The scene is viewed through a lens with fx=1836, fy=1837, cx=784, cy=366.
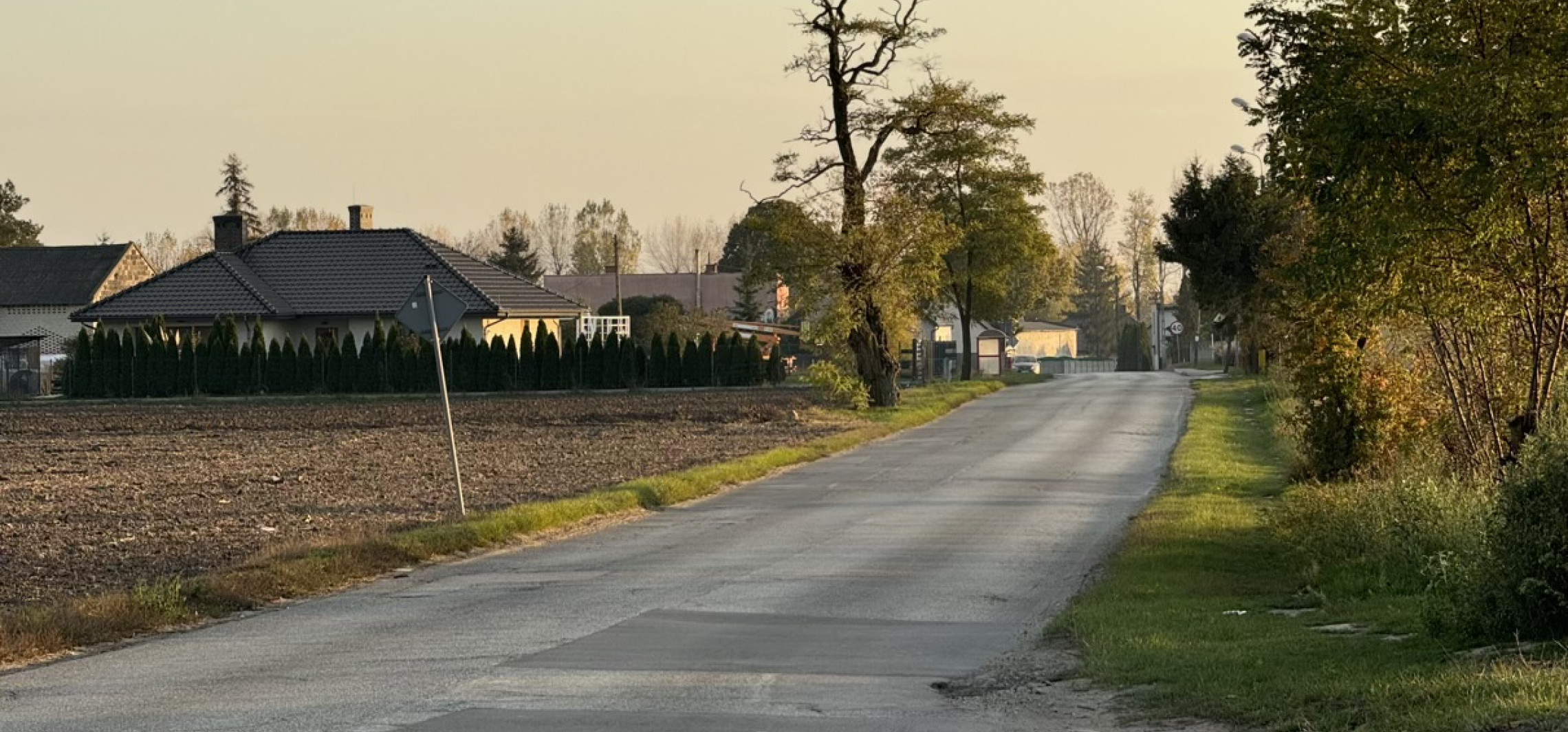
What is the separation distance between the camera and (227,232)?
83.7 meters

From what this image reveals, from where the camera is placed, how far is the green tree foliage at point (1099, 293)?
14525cm

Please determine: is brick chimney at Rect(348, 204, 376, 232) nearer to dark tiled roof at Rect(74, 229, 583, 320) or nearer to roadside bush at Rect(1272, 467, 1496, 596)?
dark tiled roof at Rect(74, 229, 583, 320)

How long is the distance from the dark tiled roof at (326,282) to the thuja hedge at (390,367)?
470cm

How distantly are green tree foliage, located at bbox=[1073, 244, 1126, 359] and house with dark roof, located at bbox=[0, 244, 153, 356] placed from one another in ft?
251

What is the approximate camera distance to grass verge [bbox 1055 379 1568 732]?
28.8 feet

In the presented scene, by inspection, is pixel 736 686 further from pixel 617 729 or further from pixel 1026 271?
pixel 1026 271

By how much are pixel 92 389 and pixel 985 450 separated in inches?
1682

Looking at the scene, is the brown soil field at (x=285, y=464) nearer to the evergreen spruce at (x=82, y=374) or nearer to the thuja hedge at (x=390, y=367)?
the thuja hedge at (x=390, y=367)

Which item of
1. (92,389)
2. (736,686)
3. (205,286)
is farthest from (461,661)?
(205,286)

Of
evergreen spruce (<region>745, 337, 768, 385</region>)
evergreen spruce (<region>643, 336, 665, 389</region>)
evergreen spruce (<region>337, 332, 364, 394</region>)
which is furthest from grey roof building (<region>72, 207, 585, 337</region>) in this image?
evergreen spruce (<region>745, 337, 768, 385</region>)

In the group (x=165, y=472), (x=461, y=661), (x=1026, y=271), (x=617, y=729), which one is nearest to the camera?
(x=617, y=729)

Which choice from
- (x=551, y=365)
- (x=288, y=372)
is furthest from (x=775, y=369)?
Answer: (x=288, y=372)

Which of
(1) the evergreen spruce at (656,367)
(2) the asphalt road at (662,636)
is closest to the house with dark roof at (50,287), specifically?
(1) the evergreen spruce at (656,367)

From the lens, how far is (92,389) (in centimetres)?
6712
